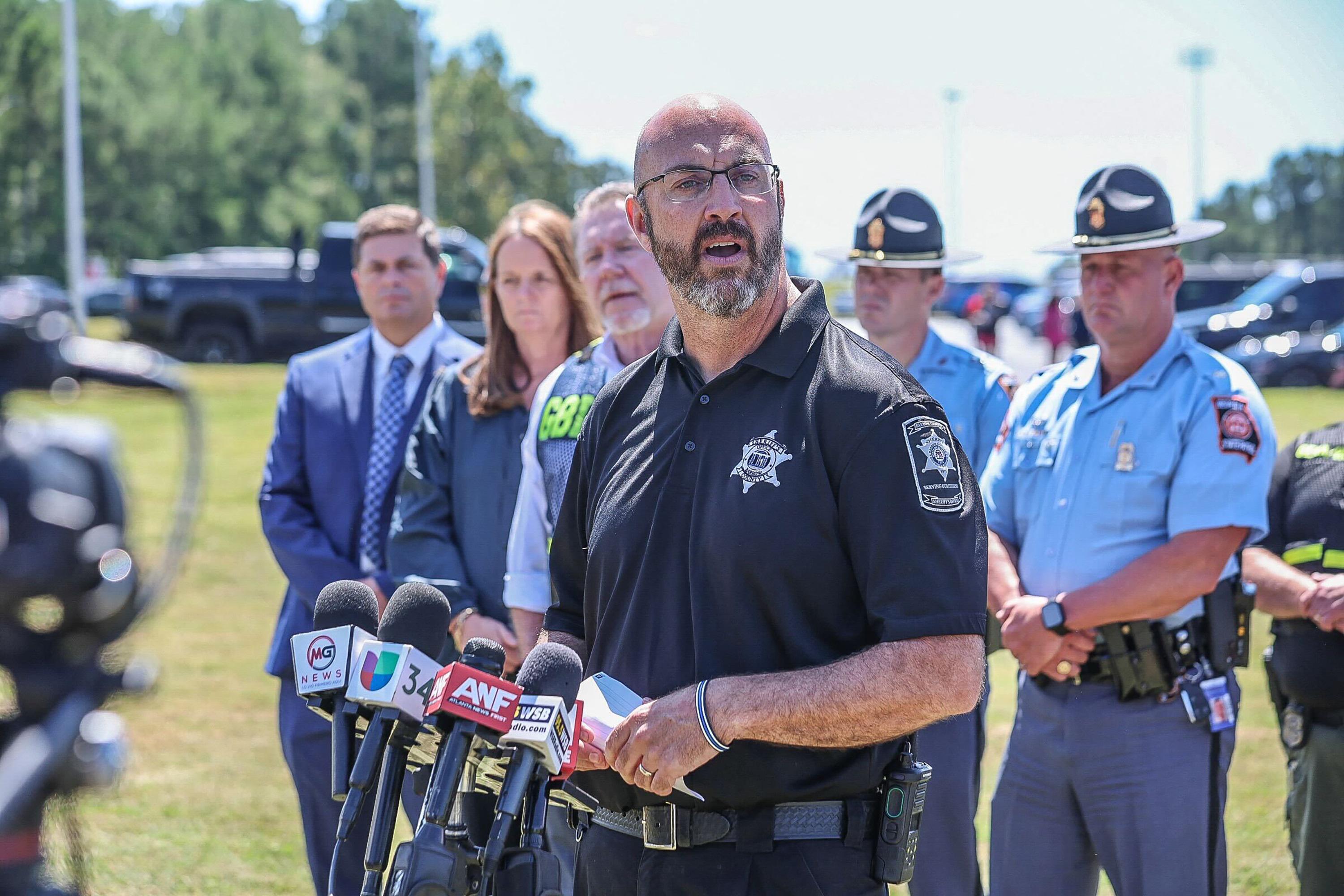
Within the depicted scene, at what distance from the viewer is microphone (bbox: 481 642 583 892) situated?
207 cm

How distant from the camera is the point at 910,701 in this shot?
7.91ft

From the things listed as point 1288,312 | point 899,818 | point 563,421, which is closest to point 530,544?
point 563,421

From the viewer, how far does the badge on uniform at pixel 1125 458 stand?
3.85 m

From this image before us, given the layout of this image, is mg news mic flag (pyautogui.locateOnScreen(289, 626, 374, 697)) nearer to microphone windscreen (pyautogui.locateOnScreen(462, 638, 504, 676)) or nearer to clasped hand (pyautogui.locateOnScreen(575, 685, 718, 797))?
microphone windscreen (pyautogui.locateOnScreen(462, 638, 504, 676))

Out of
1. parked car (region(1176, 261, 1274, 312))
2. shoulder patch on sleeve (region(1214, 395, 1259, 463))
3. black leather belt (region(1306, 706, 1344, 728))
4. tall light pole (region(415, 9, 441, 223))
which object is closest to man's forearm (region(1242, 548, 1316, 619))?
black leather belt (region(1306, 706, 1344, 728))

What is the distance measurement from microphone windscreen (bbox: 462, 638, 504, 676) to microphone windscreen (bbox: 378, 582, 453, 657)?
11 cm

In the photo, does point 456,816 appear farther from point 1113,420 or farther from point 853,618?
point 1113,420

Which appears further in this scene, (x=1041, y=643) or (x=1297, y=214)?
(x=1297, y=214)

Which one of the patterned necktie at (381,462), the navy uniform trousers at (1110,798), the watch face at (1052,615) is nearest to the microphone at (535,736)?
the watch face at (1052,615)

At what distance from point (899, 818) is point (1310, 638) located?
88.3 inches

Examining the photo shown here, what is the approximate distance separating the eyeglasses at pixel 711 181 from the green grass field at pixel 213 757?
110cm

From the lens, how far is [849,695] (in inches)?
94.2

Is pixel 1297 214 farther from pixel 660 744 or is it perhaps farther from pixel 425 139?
pixel 660 744

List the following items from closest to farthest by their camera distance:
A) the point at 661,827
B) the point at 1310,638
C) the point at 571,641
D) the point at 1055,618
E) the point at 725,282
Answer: the point at 661,827 → the point at 725,282 → the point at 571,641 → the point at 1055,618 → the point at 1310,638
